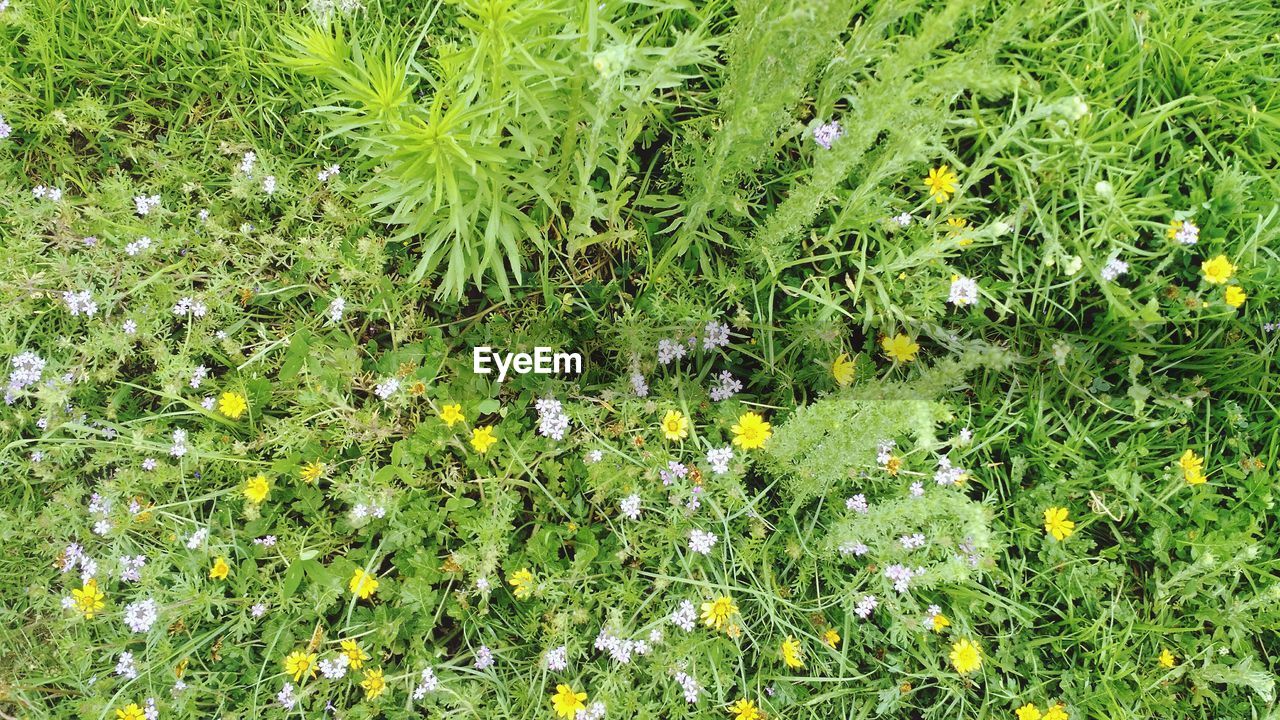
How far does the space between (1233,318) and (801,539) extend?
176cm

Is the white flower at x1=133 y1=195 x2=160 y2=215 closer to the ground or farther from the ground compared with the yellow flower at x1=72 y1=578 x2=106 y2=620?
farther from the ground

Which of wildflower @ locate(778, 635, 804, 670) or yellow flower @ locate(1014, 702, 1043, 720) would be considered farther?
yellow flower @ locate(1014, 702, 1043, 720)

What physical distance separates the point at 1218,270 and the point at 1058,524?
3.25 ft

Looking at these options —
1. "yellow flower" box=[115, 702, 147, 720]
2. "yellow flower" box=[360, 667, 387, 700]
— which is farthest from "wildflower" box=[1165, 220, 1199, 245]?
"yellow flower" box=[115, 702, 147, 720]

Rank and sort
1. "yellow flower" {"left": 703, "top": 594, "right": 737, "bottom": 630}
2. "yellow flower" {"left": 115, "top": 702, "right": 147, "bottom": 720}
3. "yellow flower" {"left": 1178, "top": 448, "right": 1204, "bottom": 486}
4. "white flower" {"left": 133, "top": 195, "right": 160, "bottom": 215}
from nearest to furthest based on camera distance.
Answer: "yellow flower" {"left": 703, "top": 594, "right": 737, "bottom": 630} → "yellow flower" {"left": 115, "top": 702, "right": 147, "bottom": 720} → "yellow flower" {"left": 1178, "top": 448, "right": 1204, "bottom": 486} → "white flower" {"left": 133, "top": 195, "right": 160, "bottom": 215}

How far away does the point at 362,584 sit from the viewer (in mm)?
2369

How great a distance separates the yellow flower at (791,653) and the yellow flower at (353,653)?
1366 mm

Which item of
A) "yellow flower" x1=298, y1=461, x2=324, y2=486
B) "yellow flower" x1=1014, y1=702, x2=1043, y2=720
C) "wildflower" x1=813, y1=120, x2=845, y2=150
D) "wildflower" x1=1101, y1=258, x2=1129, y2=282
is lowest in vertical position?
"yellow flower" x1=1014, y1=702, x2=1043, y2=720

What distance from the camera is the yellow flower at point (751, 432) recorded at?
7.73 ft

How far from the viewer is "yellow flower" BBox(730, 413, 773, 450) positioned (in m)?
2.36

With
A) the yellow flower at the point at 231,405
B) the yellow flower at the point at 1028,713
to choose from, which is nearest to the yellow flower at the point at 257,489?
the yellow flower at the point at 231,405

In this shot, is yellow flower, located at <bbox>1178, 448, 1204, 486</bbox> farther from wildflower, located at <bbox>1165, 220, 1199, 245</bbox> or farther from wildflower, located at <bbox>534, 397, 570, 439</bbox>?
wildflower, located at <bbox>534, 397, 570, 439</bbox>

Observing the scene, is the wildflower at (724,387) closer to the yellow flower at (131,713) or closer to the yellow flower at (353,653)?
the yellow flower at (353,653)

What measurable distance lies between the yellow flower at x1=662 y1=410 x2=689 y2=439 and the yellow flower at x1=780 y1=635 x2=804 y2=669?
29.2 inches
